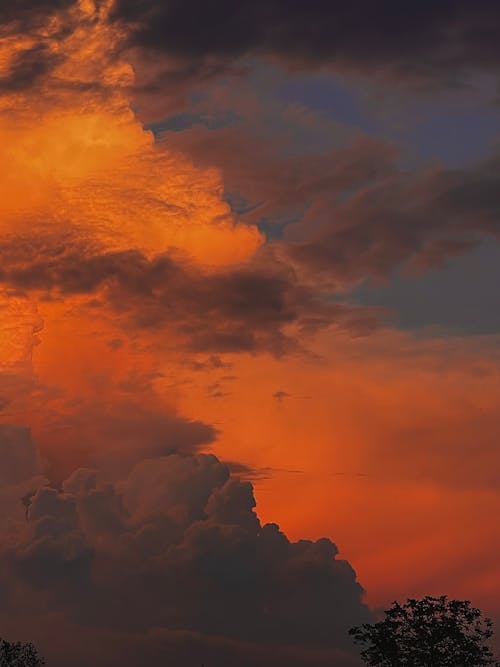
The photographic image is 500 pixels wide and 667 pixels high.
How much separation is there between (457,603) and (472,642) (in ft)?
12.3

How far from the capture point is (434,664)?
103 meters

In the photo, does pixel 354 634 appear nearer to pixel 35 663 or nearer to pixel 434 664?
pixel 434 664

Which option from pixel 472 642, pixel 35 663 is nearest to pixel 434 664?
pixel 472 642

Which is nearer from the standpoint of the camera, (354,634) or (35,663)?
(354,634)

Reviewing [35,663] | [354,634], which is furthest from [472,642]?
[35,663]

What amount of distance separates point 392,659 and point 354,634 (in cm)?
449

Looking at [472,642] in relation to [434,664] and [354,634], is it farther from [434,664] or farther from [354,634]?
[354,634]

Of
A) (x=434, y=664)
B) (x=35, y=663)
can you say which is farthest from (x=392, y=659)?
(x=35, y=663)

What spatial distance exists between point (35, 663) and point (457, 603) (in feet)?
175

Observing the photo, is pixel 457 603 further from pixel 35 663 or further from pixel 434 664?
pixel 35 663

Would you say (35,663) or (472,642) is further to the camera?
(35,663)

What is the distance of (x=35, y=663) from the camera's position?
130 m

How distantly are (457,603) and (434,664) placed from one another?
5.98 meters

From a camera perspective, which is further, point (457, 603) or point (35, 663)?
point (35, 663)
